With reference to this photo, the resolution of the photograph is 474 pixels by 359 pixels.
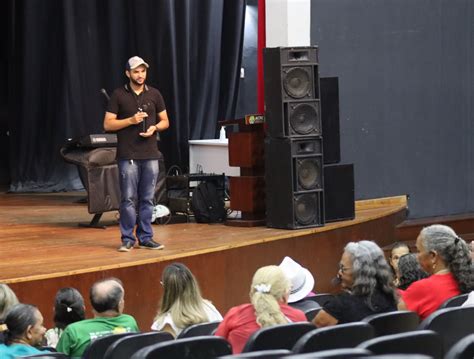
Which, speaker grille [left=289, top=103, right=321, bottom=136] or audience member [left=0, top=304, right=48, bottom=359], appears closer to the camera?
audience member [left=0, top=304, right=48, bottom=359]

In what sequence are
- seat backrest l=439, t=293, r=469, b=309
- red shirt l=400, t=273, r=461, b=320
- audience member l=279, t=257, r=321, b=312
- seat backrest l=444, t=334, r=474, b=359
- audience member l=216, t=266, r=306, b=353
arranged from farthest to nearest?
audience member l=279, t=257, r=321, b=312 < red shirt l=400, t=273, r=461, b=320 < seat backrest l=439, t=293, r=469, b=309 < audience member l=216, t=266, r=306, b=353 < seat backrest l=444, t=334, r=474, b=359

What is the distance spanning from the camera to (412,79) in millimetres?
9195

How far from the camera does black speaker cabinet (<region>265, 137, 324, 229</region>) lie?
7.58 m

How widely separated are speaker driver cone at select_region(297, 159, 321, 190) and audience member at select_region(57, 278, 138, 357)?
11.6 ft

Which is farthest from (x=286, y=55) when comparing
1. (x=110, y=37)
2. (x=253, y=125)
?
(x=110, y=37)

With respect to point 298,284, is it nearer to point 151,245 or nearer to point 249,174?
point 151,245

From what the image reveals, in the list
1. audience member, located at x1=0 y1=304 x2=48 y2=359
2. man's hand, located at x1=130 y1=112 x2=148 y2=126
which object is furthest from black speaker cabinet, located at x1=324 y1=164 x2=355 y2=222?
audience member, located at x1=0 y1=304 x2=48 y2=359

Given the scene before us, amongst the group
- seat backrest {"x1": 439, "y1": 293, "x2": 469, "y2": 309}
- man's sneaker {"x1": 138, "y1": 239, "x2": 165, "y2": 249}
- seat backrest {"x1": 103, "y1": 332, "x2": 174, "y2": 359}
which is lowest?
man's sneaker {"x1": 138, "y1": 239, "x2": 165, "y2": 249}

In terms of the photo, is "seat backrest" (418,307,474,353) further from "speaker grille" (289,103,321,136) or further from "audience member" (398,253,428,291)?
"speaker grille" (289,103,321,136)

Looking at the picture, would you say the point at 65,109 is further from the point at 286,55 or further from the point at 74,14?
the point at 286,55

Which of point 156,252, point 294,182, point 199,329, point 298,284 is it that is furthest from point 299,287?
point 294,182

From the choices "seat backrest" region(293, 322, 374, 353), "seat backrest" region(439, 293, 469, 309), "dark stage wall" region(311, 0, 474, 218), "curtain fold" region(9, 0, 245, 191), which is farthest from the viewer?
"curtain fold" region(9, 0, 245, 191)

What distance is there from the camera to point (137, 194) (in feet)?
21.6

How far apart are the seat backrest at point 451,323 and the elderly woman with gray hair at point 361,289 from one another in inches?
11.6
